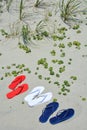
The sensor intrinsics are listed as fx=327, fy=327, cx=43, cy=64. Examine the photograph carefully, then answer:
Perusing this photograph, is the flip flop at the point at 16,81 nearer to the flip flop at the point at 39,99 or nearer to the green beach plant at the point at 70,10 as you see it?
the flip flop at the point at 39,99

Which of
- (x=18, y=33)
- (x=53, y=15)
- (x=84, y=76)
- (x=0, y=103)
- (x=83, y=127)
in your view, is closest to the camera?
(x=83, y=127)

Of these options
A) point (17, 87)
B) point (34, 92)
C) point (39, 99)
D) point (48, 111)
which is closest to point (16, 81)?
point (17, 87)

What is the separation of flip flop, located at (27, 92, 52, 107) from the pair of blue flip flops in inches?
4.5

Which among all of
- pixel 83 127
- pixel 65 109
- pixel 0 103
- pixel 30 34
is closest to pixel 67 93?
pixel 65 109

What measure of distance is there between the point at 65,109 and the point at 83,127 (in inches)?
14.0

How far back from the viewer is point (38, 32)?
543 centimetres

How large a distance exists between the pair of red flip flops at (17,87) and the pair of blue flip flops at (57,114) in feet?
1.54

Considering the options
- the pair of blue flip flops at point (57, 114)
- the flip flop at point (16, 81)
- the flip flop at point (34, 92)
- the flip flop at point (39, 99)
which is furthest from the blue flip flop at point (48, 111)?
the flip flop at point (16, 81)

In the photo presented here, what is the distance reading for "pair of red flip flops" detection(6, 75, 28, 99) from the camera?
15.1ft

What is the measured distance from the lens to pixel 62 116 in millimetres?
4297

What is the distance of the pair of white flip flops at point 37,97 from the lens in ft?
14.7

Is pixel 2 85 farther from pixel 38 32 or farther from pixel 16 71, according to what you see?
pixel 38 32

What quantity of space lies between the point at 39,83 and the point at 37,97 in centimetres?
23

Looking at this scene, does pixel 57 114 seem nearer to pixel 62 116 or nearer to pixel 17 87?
pixel 62 116
